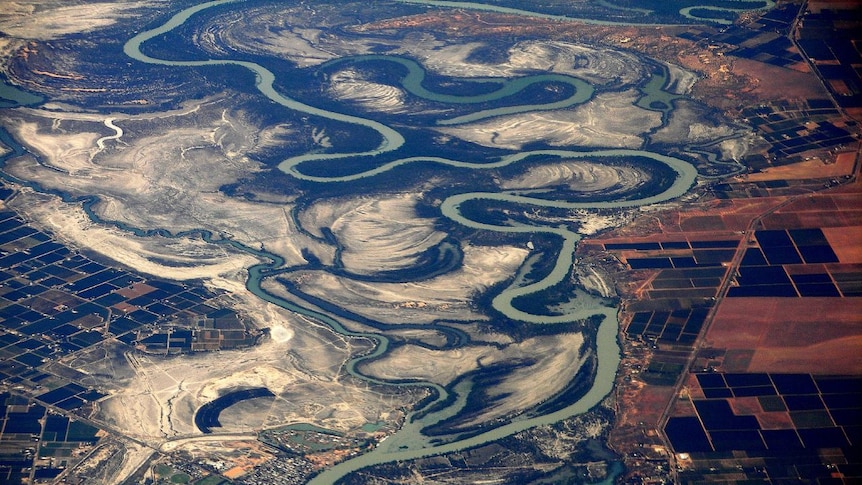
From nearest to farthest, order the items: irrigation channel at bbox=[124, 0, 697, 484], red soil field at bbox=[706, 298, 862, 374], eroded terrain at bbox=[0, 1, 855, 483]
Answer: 1. irrigation channel at bbox=[124, 0, 697, 484]
2. eroded terrain at bbox=[0, 1, 855, 483]
3. red soil field at bbox=[706, 298, 862, 374]

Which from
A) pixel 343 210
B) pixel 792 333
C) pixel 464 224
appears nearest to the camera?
pixel 792 333

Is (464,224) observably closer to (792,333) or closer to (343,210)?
(343,210)

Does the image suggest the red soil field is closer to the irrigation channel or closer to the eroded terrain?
the irrigation channel

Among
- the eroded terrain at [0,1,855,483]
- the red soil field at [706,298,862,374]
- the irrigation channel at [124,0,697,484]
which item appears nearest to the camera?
the irrigation channel at [124,0,697,484]

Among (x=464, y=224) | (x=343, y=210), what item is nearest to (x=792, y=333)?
(x=464, y=224)

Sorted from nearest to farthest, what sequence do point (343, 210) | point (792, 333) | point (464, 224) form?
point (792, 333) < point (464, 224) < point (343, 210)

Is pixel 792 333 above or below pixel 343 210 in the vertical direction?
below

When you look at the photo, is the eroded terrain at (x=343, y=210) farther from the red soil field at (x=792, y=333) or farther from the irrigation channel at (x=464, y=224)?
the red soil field at (x=792, y=333)

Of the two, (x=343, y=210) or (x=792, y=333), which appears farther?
(x=343, y=210)

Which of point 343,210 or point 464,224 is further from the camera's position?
point 343,210

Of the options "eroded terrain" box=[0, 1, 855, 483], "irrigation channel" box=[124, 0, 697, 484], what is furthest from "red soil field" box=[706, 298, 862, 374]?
Result: "eroded terrain" box=[0, 1, 855, 483]
